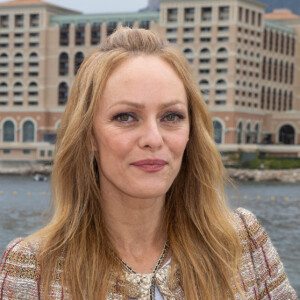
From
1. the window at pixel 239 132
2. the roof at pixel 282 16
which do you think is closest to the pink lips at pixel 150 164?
the window at pixel 239 132

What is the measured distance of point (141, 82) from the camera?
84.3 inches

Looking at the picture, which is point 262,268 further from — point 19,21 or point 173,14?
point 19,21

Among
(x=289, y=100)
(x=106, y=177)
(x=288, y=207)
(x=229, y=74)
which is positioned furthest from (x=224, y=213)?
(x=289, y=100)

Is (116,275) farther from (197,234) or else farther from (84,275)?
(197,234)

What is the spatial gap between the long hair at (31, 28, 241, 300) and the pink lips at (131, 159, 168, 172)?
6.6 inches

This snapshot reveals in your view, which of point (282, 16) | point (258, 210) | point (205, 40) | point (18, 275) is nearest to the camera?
point (18, 275)

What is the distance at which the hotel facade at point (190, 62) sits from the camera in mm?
81562

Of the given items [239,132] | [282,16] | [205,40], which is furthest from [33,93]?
[282,16]

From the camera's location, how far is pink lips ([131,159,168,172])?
2156 mm

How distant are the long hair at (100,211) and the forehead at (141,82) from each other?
23 mm

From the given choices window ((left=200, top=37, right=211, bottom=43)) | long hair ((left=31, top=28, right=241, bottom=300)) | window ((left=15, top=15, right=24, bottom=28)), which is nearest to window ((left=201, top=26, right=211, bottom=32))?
window ((left=200, top=37, right=211, bottom=43))

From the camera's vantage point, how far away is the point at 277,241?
3134 centimetres

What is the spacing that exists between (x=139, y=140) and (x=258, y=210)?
4416 centimetres

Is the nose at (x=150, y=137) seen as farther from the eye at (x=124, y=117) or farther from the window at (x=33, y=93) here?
the window at (x=33, y=93)
